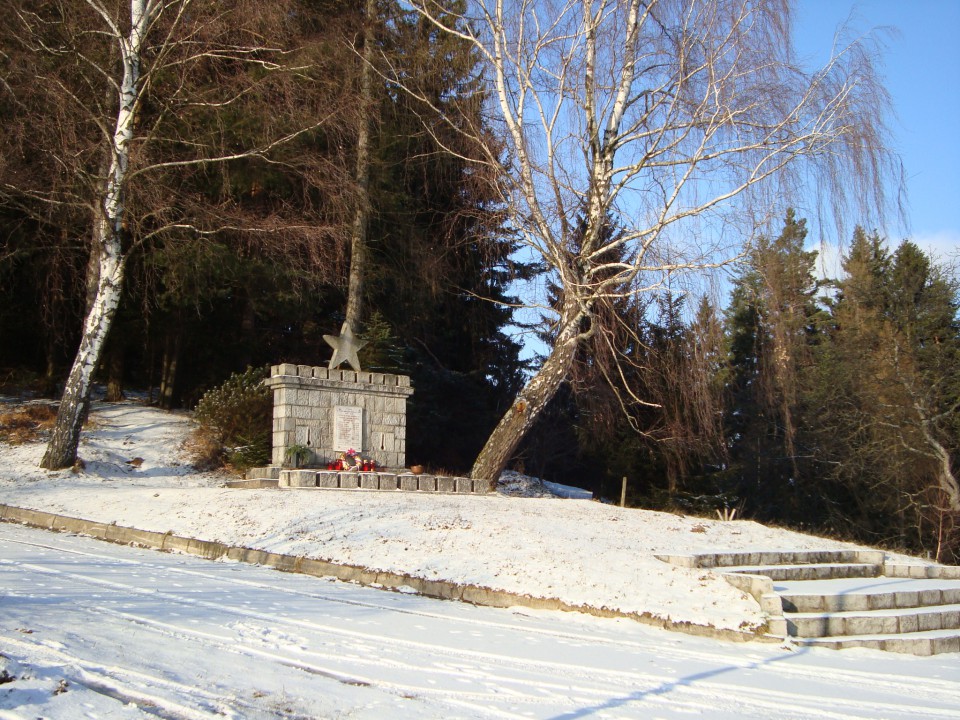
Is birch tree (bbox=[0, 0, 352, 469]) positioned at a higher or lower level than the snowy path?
higher

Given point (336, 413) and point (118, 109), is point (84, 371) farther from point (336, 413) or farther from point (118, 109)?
point (118, 109)

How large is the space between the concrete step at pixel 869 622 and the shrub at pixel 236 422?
11.5 meters

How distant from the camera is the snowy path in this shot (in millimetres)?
4812

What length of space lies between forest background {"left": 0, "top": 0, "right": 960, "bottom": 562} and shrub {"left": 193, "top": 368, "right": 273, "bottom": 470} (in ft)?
Answer: 1.05

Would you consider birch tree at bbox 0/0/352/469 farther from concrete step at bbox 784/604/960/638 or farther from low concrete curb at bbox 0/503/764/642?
concrete step at bbox 784/604/960/638

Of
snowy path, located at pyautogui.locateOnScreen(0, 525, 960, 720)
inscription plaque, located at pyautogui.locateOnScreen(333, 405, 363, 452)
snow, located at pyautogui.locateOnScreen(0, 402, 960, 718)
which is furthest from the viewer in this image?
inscription plaque, located at pyautogui.locateOnScreen(333, 405, 363, 452)

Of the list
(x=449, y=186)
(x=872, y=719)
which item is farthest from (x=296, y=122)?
(x=872, y=719)

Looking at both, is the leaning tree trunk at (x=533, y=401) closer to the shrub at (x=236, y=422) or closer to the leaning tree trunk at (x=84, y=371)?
the shrub at (x=236, y=422)

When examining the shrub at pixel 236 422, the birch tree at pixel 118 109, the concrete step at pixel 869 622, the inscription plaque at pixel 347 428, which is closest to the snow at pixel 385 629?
the concrete step at pixel 869 622

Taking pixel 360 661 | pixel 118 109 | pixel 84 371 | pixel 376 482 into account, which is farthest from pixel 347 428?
pixel 360 661

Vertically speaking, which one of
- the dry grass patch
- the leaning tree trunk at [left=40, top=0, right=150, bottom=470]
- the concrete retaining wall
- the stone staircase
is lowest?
the stone staircase

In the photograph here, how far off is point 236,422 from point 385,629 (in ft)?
40.0

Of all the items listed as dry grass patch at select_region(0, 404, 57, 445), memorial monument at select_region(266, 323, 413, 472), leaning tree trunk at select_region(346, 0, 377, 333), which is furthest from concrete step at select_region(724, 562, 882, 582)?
dry grass patch at select_region(0, 404, 57, 445)

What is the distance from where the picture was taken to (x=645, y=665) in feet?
21.9
